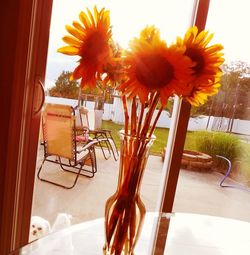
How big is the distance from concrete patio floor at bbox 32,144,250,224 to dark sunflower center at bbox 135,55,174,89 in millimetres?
953

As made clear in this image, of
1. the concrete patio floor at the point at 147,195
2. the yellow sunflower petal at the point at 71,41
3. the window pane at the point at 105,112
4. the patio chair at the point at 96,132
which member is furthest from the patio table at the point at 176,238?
the yellow sunflower petal at the point at 71,41

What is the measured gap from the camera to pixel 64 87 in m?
1.43

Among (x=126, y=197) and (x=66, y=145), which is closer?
(x=126, y=197)

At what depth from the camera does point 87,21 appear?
0.61m

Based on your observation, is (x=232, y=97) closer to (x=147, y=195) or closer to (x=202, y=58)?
(x=147, y=195)

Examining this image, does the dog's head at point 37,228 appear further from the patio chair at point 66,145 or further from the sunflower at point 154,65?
the sunflower at point 154,65

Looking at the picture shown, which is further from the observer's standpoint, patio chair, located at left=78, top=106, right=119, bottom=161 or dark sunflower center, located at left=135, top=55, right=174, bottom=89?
patio chair, located at left=78, top=106, right=119, bottom=161

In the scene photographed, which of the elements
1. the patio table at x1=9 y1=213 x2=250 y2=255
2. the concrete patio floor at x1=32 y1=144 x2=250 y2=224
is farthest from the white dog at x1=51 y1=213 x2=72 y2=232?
the patio table at x1=9 y1=213 x2=250 y2=255

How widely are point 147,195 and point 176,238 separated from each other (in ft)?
2.11

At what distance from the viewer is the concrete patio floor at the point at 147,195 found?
1619mm

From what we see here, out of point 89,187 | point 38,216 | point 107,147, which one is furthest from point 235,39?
point 38,216

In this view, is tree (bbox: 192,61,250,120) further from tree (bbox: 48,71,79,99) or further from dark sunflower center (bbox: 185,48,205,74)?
dark sunflower center (bbox: 185,48,205,74)

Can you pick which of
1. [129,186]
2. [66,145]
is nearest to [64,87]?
[66,145]

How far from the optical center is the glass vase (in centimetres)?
65
